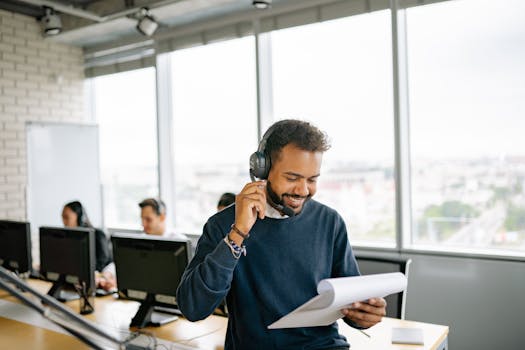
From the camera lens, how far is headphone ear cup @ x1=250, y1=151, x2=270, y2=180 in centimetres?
155

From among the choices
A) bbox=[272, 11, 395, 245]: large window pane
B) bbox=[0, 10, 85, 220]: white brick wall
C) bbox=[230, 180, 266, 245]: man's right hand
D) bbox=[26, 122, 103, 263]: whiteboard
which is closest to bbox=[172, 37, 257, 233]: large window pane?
bbox=[272, 11, 395, 245]: large window pane

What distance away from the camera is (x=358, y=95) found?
13.1 feet

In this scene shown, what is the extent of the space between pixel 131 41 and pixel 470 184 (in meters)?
3.73

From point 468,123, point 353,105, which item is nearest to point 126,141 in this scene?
point 353,105

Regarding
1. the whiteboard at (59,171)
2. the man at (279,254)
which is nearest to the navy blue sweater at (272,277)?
the man at (279,254)

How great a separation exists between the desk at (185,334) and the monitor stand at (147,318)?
0.13 ft

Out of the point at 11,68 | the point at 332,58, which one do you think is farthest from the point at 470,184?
the point at 11,68

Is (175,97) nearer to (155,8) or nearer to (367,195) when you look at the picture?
(155,8)

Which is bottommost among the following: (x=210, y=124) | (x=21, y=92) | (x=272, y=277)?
(x=272, y=277)

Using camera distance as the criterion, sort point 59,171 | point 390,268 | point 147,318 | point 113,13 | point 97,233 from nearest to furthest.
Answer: point 147,318, point 390,268, point 97,233, point 113,13, point 59,171

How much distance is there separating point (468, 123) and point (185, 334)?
8.16 ft

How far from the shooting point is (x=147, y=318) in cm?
239

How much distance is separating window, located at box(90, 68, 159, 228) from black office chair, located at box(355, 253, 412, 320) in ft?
10.6

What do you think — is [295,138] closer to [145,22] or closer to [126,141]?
[145,22]
